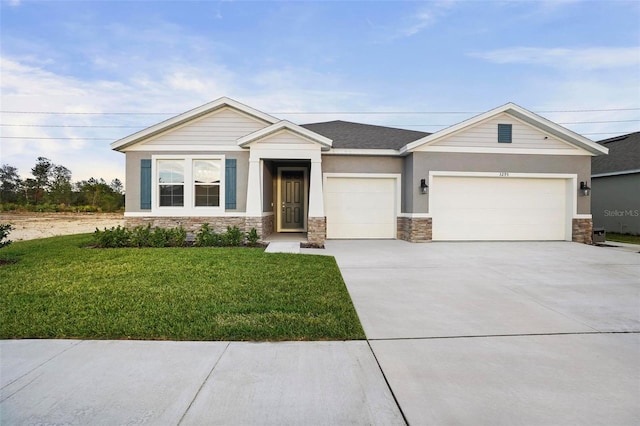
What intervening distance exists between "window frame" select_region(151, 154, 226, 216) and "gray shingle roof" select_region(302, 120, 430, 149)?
4.23 metres

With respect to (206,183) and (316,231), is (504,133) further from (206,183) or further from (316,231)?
(206,183)

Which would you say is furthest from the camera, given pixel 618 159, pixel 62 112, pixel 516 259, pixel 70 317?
pixel 62 112

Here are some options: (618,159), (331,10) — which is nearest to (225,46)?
(331,10)

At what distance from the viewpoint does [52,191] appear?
98.9 feet

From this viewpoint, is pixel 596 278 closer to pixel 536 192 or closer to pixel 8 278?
pixel 536 192

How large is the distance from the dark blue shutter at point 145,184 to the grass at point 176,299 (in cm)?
361

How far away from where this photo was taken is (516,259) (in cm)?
828

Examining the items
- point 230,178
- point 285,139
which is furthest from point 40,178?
point 285,139

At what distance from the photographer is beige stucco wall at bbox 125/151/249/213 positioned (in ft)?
36.8

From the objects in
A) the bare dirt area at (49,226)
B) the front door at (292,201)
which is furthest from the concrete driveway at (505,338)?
the bare dirt area at (49,226)

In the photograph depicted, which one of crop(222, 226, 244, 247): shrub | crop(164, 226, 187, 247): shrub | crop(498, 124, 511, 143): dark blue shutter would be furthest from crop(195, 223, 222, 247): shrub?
crop(498, 124, 511, 143): dark blue shutter

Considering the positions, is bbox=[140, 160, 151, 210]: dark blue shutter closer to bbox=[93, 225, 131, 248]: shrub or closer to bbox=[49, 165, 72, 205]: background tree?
bbox=[93, 225, 131, 248]: shrub

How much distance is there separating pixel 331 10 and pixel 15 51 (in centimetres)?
1198

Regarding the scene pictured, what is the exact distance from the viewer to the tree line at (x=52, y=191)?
1176 inches
